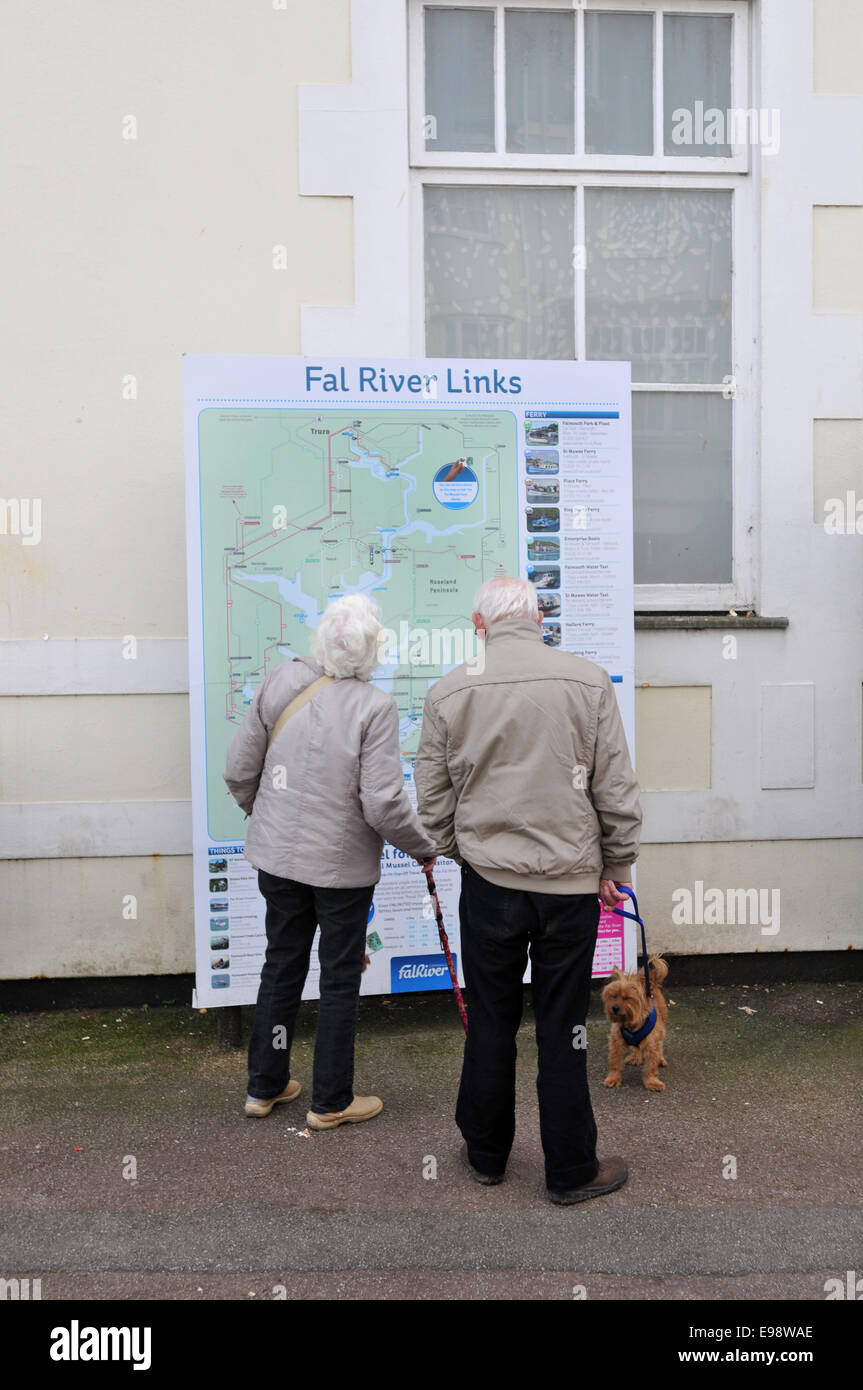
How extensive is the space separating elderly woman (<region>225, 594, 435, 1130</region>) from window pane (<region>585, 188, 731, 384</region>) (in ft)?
7.85

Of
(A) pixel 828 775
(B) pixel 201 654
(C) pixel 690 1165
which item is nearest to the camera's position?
(C) pixel 690 1165

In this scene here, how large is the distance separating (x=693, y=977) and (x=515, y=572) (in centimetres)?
215

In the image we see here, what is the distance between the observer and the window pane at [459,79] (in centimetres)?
545

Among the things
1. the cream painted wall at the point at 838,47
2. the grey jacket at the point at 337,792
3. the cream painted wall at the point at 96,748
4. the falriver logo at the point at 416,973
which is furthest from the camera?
the cream painted wall at the point at 838,47

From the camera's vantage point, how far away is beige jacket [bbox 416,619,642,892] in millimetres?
3463

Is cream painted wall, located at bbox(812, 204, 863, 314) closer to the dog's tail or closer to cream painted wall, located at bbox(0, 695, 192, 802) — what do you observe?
the dog's tail

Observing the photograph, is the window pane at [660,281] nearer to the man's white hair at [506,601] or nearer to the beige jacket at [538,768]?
the man's white hair at [506,601]

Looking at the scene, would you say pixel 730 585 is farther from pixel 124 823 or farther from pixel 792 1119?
pixel 124 823

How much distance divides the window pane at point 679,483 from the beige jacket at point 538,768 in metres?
2.29

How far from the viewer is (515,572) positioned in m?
4.80

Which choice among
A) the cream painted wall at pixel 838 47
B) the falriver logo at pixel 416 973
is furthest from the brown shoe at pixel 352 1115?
the cream painted wall at pixel 838 47

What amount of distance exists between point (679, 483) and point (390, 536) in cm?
171

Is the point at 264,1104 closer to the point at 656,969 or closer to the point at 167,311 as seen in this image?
the point at 656,969
